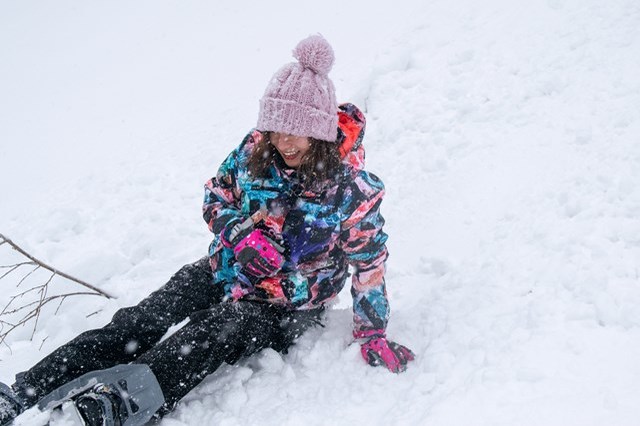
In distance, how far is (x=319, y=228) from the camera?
9.50 feet

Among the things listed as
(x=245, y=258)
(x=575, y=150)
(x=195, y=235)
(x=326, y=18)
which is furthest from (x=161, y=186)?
(x=326, y=18)

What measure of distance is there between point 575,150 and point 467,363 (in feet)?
6.70

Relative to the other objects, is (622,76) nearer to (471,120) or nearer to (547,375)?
(471,120)

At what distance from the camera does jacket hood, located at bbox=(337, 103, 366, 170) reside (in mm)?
2850

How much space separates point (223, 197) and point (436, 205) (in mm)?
1862

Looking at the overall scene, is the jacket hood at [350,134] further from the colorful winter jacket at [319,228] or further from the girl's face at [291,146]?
the girl's face at [291,146]

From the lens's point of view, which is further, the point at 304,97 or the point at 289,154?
Result: the point at 289,154

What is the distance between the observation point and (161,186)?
5.66 meters

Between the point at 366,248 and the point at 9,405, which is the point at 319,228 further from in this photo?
the point at 9,405

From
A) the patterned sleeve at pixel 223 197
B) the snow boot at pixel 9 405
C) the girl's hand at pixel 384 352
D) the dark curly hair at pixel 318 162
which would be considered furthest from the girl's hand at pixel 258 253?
the snow boot at pixel 9 405

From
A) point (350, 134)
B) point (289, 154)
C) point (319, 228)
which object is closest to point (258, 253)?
point (319, 228)

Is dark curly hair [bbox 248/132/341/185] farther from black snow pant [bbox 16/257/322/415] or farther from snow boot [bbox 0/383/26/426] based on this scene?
snow boot [bbox 0/383/26/426]

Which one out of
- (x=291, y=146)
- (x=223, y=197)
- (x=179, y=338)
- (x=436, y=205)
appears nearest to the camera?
(x=179, y=338)

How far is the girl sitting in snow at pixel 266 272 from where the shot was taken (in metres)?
2.56
